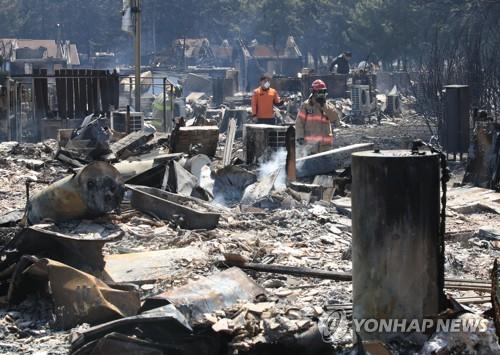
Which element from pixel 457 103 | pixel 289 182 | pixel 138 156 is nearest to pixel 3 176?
pixel 138 156

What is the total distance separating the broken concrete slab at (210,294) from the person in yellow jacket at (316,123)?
670 centimetres

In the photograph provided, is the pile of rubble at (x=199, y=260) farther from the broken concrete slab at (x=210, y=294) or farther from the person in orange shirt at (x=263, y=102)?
the person in orange shirt at (x=263, y=102)

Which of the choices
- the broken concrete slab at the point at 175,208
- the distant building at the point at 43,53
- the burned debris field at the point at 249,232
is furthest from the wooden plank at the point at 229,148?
the distant building at the point at 43,53

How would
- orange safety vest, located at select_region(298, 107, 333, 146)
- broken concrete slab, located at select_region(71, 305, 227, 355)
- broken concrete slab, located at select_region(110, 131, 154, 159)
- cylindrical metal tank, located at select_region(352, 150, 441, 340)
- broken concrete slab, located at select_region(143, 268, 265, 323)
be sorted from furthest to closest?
broken concrete slab, located at select_region(110, 131, 154, 159), orange safety vest, located at select_region(298, 107, 333, 146), broken concrete slab, located at select_region(143, 268, 265, 323), broken concrete slab, located at select_region(71, 305, 227, 355), cylindrical metal tank, located at select_region(352, 150, 441, 340)

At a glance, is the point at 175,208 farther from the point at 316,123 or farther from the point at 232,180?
the point at 316,123

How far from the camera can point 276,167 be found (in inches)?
465

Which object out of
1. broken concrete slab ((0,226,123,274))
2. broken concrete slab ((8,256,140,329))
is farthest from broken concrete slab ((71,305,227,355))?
broken concrete slab ((0,226,123,274))

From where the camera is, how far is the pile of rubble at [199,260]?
16.6ft

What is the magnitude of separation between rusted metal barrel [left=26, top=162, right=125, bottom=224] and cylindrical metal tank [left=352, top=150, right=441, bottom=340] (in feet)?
15.2

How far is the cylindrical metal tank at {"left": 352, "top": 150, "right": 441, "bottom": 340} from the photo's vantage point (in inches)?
184

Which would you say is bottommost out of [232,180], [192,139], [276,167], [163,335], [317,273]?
[163,335]

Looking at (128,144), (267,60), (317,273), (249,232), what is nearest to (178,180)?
(249,232)

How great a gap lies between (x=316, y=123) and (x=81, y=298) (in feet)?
24.5

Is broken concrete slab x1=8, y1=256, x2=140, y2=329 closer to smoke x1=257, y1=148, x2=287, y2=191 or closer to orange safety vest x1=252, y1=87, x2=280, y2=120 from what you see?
smoke x1=257, y1=148, x2=287, y2=191
